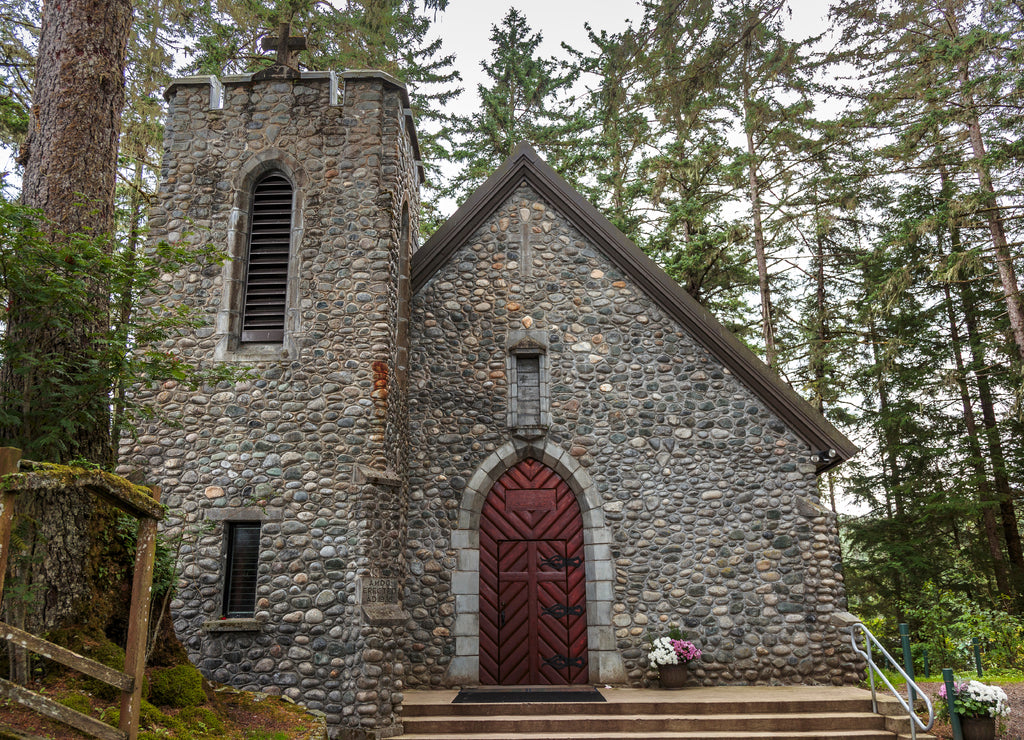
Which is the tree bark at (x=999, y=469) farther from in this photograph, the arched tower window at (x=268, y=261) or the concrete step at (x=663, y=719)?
the arched tower window at (x=268, y=261)

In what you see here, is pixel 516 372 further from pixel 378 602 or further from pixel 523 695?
pixel 523 695

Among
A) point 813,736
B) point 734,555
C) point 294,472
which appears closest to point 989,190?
point 734,555

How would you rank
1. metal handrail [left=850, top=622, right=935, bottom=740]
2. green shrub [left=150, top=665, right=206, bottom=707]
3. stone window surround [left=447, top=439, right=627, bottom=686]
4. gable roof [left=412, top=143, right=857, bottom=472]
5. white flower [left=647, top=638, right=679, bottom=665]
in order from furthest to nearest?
gable roof [left=412, top=143, right=857, bottom=472]
stone window surround [left=447, top=439, right=627, bottom=686]
white flower [left=647, top=638, right=679, bottom=665]
metal handrail [left=850, top=622, right=935, bottom=740]
green shrub [left=150, top=665, right=206, bottom=707]

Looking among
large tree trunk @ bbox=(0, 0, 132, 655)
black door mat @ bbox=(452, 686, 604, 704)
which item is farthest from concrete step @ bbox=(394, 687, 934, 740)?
large tree trunk @ bbox=(0, 0, 132, 655)

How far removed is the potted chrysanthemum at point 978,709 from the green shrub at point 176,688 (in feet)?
23.0

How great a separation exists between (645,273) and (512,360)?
2219 millimetres

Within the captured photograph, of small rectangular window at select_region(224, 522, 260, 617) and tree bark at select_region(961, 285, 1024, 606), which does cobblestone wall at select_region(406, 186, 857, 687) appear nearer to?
small rectangular window at select_region(224, 522, 260, 617)

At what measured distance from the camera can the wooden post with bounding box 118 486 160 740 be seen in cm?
404

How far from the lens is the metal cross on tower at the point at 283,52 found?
349 inches

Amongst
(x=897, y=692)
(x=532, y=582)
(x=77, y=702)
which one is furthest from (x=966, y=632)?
(x=77, y=702)

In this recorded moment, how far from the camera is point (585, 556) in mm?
9125

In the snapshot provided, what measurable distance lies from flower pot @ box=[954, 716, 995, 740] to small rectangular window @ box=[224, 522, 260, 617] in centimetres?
730

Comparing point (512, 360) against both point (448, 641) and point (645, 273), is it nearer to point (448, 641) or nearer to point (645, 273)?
point (645, 273)

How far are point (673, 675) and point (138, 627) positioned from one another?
621cm
